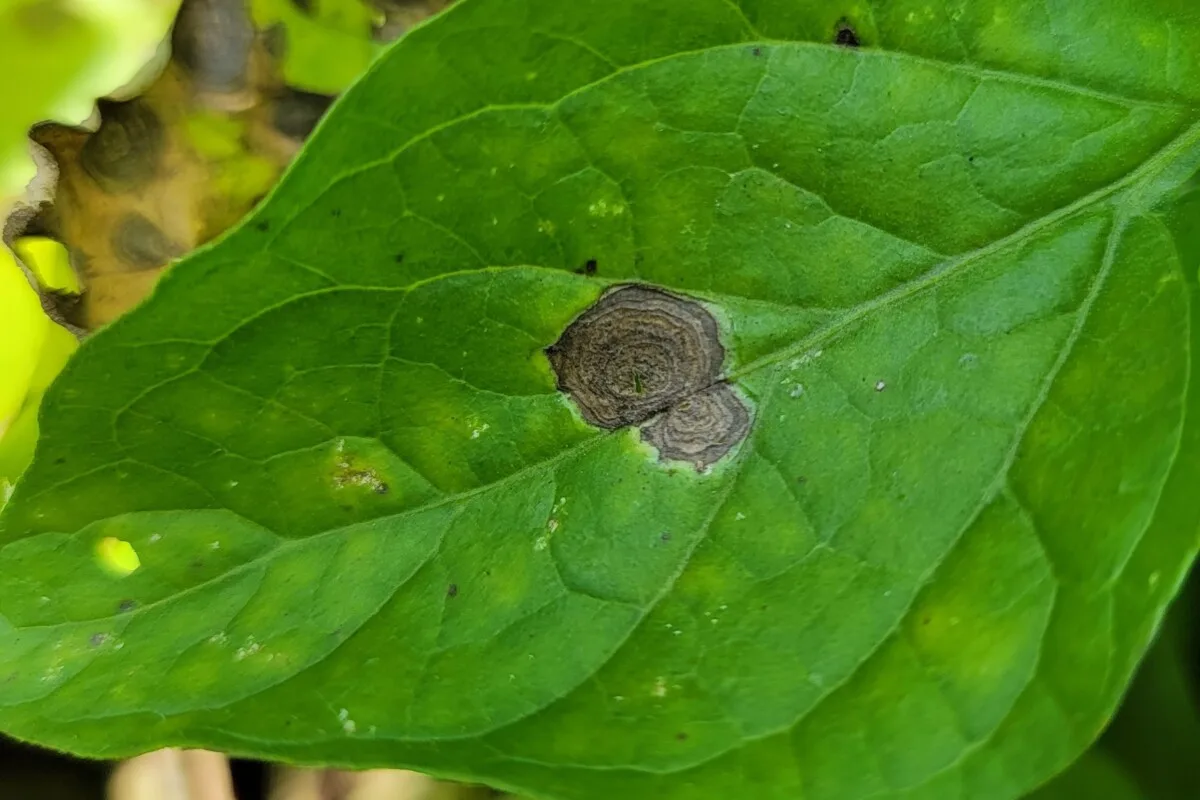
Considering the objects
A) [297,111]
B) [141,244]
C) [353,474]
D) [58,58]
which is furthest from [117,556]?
[58,58]

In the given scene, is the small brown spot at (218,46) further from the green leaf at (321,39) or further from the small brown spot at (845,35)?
the small brown spot at (845,35)

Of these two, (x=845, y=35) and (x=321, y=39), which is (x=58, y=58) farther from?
(x=845, y=35)

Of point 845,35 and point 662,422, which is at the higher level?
point 845,35

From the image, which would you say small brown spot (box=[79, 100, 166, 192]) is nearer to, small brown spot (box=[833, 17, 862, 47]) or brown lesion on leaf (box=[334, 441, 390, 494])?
Answer: brown lesion on leaf (box=[334, 441, 390, 494])

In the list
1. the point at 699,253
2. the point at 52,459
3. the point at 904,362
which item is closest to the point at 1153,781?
the point at 904,362

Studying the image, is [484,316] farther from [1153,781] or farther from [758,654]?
[1153,781]

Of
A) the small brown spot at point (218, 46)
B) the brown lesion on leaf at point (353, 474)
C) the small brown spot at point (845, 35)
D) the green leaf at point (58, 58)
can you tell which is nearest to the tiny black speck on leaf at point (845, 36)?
the small brown spot at point (845, 35)
